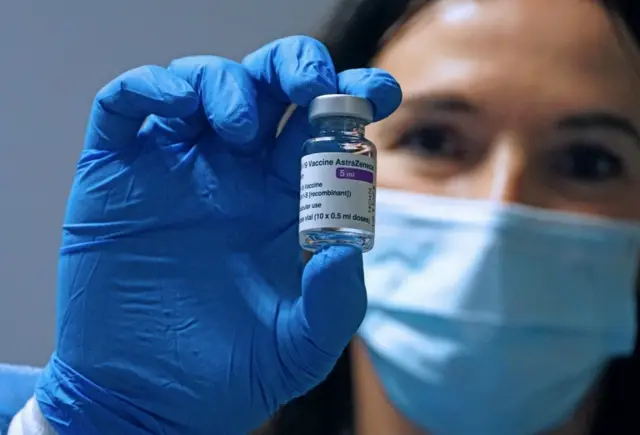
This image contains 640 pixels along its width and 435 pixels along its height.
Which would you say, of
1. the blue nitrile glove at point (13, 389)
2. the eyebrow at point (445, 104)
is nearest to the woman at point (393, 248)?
the eyebrow at point (445, 104)

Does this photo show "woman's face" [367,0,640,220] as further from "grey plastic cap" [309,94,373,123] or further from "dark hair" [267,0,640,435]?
"grey plastic cap" [309,94,373,123]

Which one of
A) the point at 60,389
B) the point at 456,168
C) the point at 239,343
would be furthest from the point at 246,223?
the point at 456,168

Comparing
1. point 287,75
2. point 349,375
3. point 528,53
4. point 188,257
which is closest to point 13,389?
point 188,257

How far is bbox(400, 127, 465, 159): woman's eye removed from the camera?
112 cm

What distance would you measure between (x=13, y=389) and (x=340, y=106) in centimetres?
69

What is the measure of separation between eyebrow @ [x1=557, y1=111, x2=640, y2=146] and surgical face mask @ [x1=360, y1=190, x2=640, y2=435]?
0.46 feet

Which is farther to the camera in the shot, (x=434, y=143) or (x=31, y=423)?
(x=434, y=143)

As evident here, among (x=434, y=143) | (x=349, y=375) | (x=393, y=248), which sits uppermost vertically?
(x=434, y=143)

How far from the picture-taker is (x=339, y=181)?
710 mm

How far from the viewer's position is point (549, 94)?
1.08m

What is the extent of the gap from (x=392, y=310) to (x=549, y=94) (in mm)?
394

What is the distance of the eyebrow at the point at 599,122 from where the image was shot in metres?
1.09

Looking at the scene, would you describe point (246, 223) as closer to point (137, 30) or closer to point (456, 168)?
point (456, 168)

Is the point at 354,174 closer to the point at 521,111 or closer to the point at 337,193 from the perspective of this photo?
the point at 337,193
